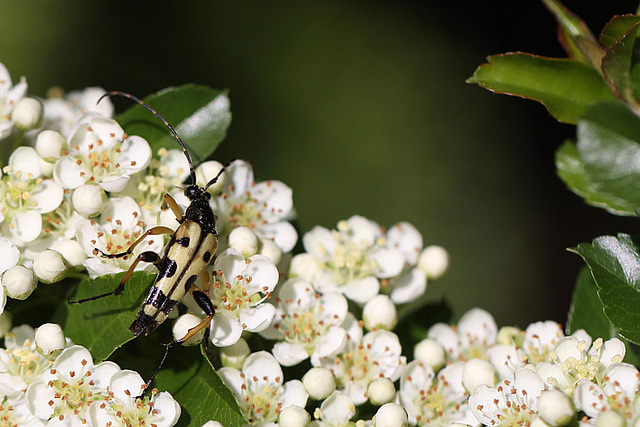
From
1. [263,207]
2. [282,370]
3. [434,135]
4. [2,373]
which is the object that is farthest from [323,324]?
[434,135]

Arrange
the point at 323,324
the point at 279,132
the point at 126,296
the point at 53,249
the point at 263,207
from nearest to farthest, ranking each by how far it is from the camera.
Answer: the point at 126,296 < the point at 53,249 < the point at 323,324 < the point at 263,207 < the point at 279,132

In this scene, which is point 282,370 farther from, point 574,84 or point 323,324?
point 574,84

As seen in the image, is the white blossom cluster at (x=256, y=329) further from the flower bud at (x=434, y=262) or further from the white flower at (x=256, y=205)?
the flower bud at (x=434, y=262)

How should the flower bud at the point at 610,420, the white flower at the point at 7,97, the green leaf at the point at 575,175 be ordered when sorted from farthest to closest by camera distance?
the white flower at the point at 7,97 < the green leaf at the point at 575,175 < the flower bud at the point at 610,420

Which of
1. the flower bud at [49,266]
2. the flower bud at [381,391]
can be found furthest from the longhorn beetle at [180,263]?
the flower bud at [381,391]

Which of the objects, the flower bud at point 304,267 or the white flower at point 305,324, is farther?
the flower bud at point 304,267

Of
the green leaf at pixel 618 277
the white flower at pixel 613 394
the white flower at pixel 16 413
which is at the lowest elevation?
the white flower at pixel 16 413

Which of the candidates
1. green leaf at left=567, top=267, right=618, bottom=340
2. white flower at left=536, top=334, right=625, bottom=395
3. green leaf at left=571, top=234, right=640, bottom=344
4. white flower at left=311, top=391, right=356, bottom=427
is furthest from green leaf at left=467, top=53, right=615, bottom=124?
white flower at left=311, top=391, right=356, bottom=427
